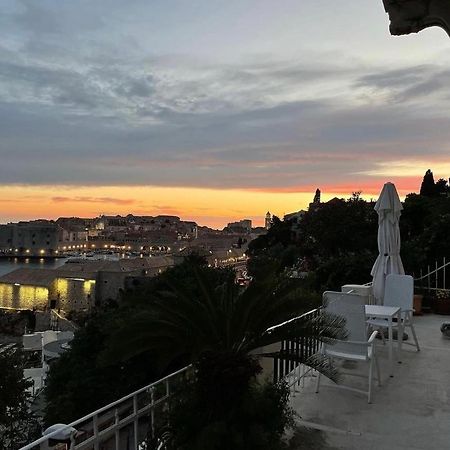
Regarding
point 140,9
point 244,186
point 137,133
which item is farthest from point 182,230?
point 140,9

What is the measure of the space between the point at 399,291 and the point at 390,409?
2.78 metres

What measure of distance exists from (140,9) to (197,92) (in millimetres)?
14722

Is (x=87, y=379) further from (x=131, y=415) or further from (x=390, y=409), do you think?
(x=131, y=415)

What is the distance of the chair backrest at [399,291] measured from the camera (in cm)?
667

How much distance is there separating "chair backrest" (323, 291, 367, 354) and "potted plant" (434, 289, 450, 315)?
224 inches

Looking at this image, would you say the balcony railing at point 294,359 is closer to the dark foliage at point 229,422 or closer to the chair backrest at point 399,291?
the dark foliage at point 229,422

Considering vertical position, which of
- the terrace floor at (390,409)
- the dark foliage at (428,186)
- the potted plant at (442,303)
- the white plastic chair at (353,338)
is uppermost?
the dark foliage at (428,186)

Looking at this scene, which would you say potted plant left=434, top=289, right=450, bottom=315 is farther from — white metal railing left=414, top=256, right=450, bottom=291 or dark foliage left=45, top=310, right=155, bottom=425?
dark foliage left=45, top=310, right=155, bottom=425

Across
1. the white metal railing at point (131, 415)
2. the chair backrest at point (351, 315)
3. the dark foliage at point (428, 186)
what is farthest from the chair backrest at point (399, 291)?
the dark foliage at point (428, 186)

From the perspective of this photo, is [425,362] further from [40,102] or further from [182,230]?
[182,230]

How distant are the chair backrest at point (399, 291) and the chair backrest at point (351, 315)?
2226 mm

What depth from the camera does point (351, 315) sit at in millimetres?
4680

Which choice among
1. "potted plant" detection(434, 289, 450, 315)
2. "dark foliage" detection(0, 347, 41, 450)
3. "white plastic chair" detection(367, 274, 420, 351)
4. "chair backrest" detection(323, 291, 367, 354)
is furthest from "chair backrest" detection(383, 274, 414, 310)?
"dark foliage" detection(0, 347, 41, 450)

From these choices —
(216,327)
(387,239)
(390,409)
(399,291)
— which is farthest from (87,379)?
(216,327)
